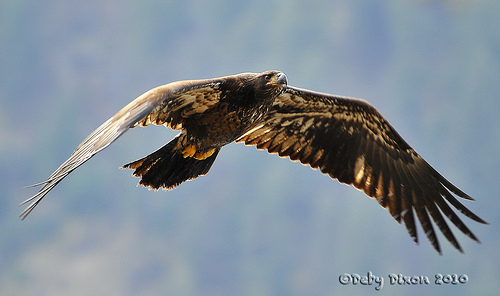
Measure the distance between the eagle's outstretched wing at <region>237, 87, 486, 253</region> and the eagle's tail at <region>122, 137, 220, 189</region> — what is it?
1141 mm

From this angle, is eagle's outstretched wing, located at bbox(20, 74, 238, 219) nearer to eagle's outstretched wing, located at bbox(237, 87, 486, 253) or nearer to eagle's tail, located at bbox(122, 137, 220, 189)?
eagle's tail, located at bbox(122, 137, 220, 189)

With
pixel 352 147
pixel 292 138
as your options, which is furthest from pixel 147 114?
pixel 352 147

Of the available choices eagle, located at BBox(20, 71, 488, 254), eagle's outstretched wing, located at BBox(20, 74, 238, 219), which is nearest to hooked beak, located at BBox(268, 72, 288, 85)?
eagle, located at BBox(20, 71, 488, 254)

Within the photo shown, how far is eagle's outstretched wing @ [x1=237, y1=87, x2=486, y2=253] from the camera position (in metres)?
8.77

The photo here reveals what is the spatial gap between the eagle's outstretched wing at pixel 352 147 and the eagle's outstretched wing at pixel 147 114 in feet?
4.48

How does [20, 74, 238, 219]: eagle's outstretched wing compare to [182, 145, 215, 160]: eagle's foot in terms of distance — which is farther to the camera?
[182, 145, 215, 160]: eagle's foot

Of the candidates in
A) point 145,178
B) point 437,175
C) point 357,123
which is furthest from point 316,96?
point 145,178

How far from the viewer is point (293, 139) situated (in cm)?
937

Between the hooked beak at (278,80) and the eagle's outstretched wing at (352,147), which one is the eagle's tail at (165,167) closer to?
the eagle's outstretched wing at (352,147)

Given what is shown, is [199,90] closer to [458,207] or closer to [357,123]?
[357,123]

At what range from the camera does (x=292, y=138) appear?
936 centimetres

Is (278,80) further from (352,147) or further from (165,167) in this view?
(352,147)

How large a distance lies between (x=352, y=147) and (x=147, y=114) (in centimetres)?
380

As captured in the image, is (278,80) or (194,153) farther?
(194,153)
